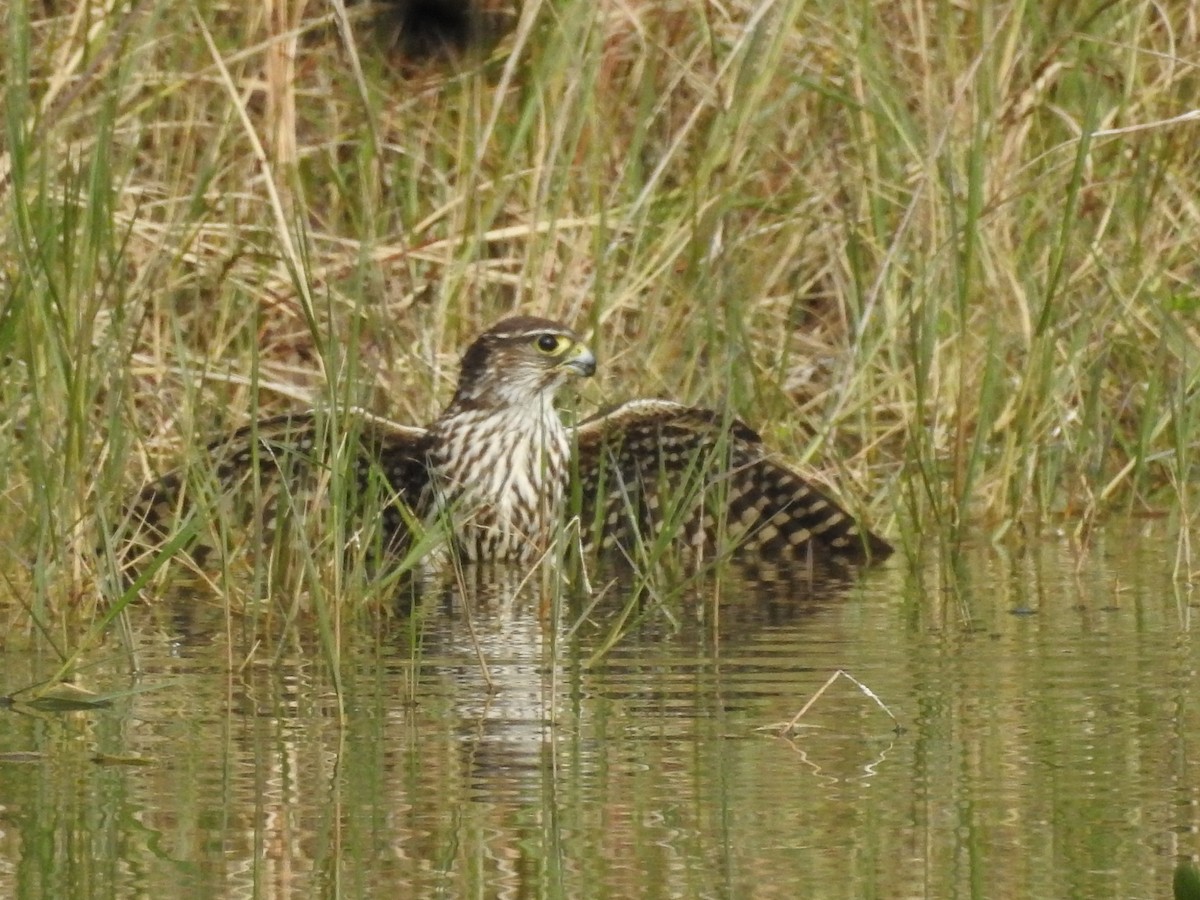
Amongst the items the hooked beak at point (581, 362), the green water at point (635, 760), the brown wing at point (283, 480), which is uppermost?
the hooked beak at point (581, 362)

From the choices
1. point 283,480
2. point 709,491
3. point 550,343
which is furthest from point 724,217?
point 283,480

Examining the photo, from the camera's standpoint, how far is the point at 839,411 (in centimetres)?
727

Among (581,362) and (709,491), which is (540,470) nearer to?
(709,491)

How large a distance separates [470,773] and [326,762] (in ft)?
0.68

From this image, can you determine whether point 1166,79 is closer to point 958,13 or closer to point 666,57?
point 958,13

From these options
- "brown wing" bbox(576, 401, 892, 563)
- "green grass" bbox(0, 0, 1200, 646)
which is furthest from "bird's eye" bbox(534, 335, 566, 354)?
"brown wing" bbox(576, 401, 892, 563)

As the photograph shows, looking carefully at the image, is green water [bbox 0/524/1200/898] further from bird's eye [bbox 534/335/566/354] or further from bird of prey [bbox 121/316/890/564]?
bird's eye [bbox 534/335/566/354]

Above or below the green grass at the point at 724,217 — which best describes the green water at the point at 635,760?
below

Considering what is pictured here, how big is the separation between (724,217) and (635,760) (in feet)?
14.3

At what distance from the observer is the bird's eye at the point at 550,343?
7238 mm

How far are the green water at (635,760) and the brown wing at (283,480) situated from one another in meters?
0.24

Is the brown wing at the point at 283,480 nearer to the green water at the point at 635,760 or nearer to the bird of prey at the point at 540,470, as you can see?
the bird of prey at the point at 540,470

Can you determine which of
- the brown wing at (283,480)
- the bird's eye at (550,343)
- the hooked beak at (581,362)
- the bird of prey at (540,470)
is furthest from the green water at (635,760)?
the bird's eye at (550,343)

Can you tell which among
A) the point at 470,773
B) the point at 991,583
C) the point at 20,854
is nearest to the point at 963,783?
the point at 470,773
